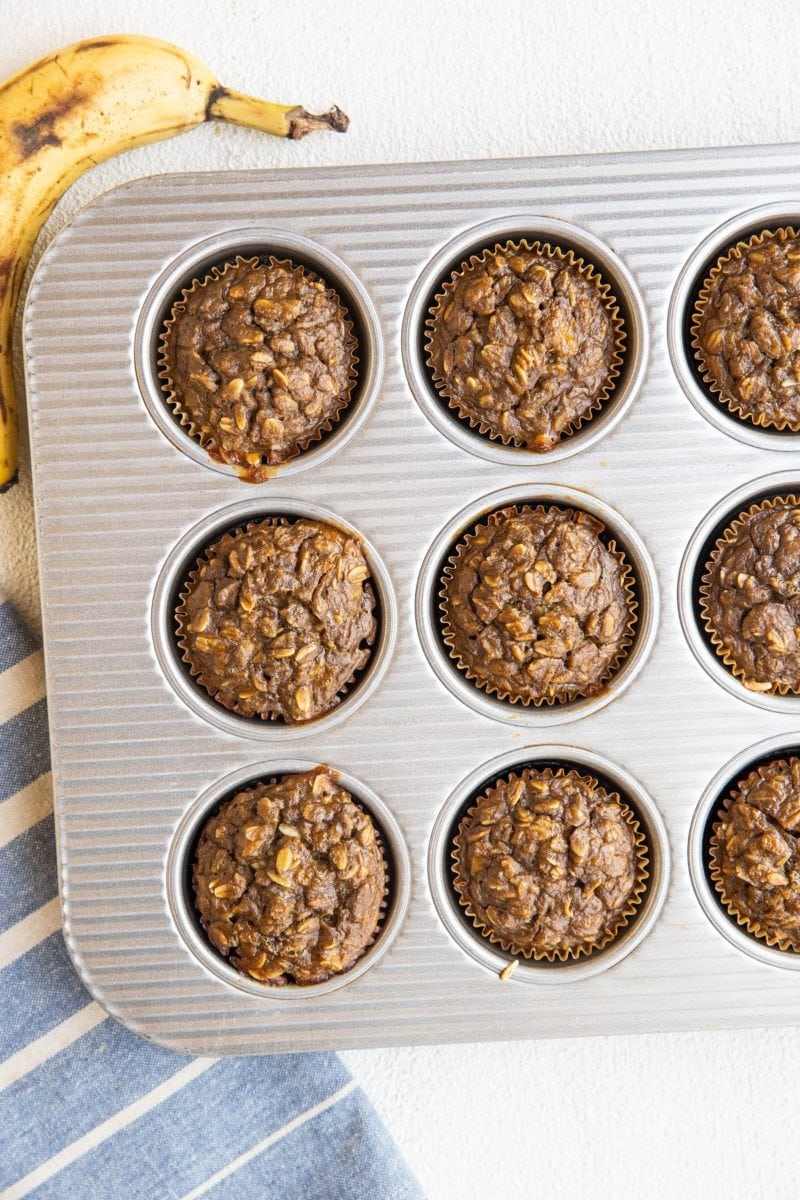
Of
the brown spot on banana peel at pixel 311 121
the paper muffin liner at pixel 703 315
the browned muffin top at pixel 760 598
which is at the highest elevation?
the brown spot on banana peel at pixel 311 121

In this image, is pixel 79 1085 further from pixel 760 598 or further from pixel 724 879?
pixel 760 598

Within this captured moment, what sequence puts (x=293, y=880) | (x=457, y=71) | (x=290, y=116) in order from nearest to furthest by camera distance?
(x=293, y=880)
(x=290, y=116)
(x=457, y=71)

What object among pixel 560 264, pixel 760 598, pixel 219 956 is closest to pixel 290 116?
Answer: pixel 560 264

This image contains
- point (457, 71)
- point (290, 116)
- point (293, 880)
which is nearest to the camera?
point (293, 880)

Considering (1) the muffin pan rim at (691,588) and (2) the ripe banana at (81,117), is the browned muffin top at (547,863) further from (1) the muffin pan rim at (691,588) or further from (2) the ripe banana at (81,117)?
(2) the ripe banana at (81,117)

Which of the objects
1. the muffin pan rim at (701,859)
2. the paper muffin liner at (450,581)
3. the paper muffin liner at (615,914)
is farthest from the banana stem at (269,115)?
the muffin pan rim at (701,859)

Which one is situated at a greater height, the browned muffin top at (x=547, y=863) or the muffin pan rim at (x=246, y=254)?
the muffin pan rim at (x=246, y=254)
